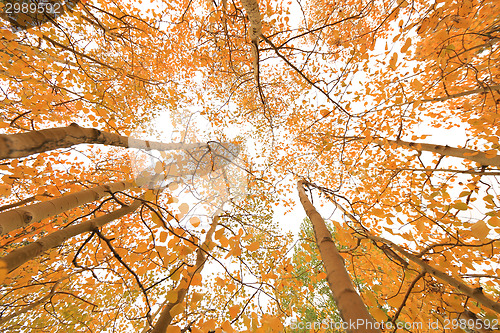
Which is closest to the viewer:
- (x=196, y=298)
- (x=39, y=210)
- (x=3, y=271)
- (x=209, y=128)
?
(x=3, y=271)

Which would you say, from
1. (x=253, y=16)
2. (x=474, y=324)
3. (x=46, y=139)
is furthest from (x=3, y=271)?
(x=474, y=324)

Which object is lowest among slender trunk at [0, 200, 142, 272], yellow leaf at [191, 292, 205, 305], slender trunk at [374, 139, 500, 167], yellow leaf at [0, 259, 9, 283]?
yellow leaf at [191, 292, 205, 305]

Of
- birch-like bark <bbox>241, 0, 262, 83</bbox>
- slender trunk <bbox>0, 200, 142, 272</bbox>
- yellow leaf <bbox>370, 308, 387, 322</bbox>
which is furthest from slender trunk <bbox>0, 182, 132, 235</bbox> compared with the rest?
birch-like bark <bbox>241, 0, 262, 83</bbox>

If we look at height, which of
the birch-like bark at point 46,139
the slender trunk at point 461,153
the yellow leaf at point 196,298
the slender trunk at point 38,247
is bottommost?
the yellow leaf at point 196,298

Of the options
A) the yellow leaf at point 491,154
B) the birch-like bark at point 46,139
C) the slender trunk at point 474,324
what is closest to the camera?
the birch-like bark at point 46,139

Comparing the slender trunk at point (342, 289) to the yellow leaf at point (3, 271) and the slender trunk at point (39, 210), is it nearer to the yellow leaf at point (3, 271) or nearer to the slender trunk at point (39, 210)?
the slender trunk at point (39, 210)

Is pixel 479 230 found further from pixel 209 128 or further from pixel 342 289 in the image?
pixel 209 128

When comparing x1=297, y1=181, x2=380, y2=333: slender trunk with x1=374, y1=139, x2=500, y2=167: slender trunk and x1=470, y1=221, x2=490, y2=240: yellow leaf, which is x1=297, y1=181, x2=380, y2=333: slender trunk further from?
x1=374, y1=139, x2=500, y2=167: slender trunk

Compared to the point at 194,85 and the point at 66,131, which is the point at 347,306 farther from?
the point at 194,85

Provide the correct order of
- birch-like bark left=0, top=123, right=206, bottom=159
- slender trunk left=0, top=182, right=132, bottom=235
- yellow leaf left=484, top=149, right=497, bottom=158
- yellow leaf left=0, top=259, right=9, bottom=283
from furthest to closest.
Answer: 1. yellow leaf left=484, top=149, right=497, bottom=158
2. slender trunk left=0, top=182, right=132, bottom=235
3. birch-like bark left=0, top=123, right=206, bottom=159
4. yellow leaf left=0, top=259, right=9, bottom=283

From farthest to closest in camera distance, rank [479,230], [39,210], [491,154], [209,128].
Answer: [209,128], [491,154], [39,210], [479,230]

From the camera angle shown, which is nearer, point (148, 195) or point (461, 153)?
point (148, 195)

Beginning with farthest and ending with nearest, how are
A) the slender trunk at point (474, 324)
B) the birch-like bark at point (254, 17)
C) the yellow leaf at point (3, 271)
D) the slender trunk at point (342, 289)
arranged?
the birch-like bark at point (254, 17) < the slender trunk at point (474, 324) < the yellow leaf at point (3, 271) < the slender trunk at point (342, 289)

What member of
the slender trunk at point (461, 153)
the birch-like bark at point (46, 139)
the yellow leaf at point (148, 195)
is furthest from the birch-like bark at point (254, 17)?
the slender trunk at point (461, 153)
